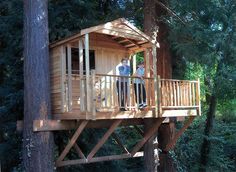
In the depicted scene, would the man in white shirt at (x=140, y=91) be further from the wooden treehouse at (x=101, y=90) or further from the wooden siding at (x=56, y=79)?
the wooden siding at (x=56, y=79)

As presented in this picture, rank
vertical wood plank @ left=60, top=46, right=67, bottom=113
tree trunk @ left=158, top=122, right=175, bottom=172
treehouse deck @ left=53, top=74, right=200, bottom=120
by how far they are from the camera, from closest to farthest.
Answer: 1. treehouse deck @ left=53, top=74, right=200, bottom=120
2. vertical wood plank @ left=60, top=46, right=67, bottom=113
3. tree trunk @ left=158, top=122, right=175, bottom=172

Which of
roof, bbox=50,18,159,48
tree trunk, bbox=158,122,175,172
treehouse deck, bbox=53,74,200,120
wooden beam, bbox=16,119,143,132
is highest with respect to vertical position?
roof, bbox=50,18,159,48

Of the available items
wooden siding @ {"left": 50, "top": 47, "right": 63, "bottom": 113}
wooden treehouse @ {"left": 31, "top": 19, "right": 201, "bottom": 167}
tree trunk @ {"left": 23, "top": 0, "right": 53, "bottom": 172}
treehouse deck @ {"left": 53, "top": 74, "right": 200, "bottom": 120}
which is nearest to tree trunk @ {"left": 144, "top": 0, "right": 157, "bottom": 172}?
wooden treehouse @ {"left": 31, "top": 19, "right": 201, "bottom": 167}

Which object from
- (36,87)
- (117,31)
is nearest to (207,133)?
(117,31)

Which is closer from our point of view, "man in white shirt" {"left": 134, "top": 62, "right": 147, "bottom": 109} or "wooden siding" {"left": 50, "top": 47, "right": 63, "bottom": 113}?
"man in white shirt" {"left": 134, "top": 62, "right": 147, "bottom": 109}

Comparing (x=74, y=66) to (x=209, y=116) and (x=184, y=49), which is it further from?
(x=209, y=116)

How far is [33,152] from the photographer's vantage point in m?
9.25

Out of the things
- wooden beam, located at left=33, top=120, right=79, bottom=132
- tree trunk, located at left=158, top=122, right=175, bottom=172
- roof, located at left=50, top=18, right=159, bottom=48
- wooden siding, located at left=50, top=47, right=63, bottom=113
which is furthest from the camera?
tree trunk, located at left=158, top=122, right=175, bottom=172

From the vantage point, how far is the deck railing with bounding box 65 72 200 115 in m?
8.62

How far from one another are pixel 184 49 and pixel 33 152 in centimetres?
543

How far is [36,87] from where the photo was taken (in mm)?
9461

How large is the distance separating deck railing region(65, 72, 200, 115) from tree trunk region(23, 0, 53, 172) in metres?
0.71

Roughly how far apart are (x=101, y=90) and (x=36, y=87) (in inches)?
70.1

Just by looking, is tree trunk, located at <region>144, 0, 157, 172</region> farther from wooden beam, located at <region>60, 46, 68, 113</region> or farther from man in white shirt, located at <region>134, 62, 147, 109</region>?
wooden beam, located at <region>60, 46, 68, 113</region>
